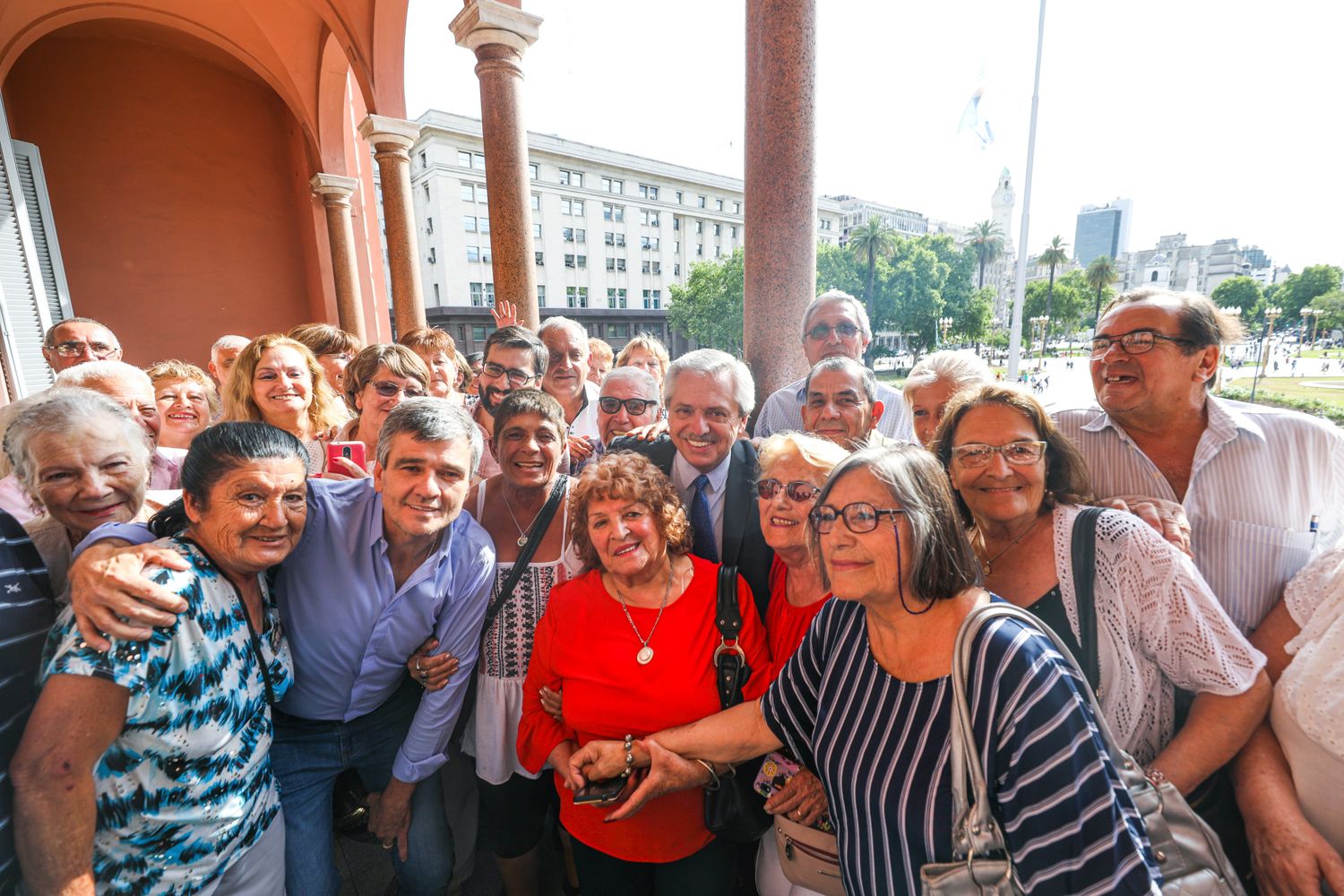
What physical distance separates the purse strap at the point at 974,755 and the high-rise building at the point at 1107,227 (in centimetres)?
12329

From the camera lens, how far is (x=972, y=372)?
273 centimetres

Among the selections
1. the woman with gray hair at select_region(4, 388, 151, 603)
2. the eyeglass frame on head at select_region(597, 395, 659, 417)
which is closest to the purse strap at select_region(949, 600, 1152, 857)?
the eyeglass frame on head at select_region(597, 395, 659, 417)

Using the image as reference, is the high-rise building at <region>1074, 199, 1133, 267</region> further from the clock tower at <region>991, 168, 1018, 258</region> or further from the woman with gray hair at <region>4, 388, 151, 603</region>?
the woman with gray hair at <region>4, 388, 151, 603</region>

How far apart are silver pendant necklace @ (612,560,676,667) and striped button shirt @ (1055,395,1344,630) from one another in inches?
74.4

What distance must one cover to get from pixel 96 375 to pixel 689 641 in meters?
3.35

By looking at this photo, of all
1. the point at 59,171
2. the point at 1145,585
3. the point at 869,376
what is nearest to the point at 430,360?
the point at 869,376

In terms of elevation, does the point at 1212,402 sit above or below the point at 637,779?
above

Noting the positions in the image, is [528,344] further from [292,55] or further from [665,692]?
[292,55]

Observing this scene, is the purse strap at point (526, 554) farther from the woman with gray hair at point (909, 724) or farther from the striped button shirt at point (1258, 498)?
the striped button shirt at point (1258, 498)

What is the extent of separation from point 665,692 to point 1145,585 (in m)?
1.53

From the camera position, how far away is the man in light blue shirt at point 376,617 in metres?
2.08

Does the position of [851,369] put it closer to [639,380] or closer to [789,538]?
[789,538]

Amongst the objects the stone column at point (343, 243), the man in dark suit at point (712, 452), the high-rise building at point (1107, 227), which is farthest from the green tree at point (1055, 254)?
the man in dark suit at point (712, 452)

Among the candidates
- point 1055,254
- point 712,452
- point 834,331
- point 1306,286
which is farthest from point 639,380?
point 1055,254
